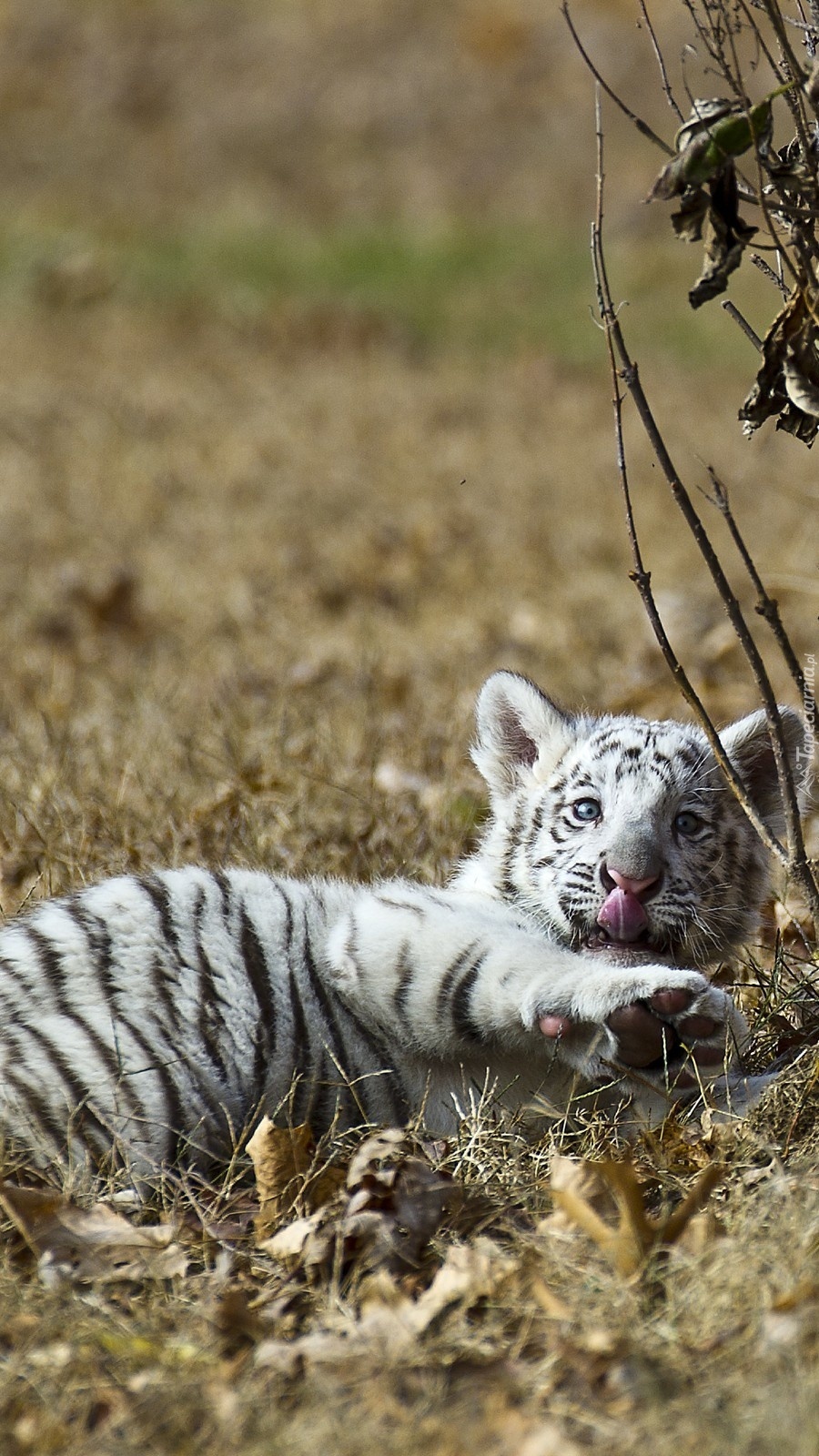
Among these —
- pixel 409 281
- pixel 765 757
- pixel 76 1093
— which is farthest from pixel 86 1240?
pixel 409 281

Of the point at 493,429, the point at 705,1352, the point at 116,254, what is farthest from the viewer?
the point at 116,254

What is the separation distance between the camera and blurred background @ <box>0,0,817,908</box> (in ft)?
16.5

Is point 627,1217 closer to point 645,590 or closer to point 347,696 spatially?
point 645,590

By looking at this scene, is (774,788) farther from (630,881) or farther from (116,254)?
(116,254)

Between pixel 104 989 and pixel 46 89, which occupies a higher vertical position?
pixel 46 89

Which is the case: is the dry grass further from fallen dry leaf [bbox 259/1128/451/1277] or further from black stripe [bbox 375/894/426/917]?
black stripe [bbox 375/894/426/917]

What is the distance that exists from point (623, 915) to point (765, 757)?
2.04 feet

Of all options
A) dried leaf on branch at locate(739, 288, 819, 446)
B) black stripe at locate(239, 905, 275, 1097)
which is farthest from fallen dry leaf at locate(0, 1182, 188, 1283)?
dried leaf on branch at locate(739, 288, 819, 446)

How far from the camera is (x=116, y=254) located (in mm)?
17938

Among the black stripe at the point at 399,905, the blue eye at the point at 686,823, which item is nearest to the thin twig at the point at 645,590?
the blue eye at the point at 686,823

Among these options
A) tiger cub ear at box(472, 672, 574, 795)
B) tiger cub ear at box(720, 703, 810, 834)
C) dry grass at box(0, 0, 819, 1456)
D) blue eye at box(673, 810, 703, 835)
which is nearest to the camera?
dry grass at box(0, 0, 819, 1456)

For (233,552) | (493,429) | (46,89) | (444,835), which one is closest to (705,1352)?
(444,835)

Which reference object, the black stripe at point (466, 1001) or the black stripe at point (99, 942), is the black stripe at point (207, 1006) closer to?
the black stripe at point (99, 942)

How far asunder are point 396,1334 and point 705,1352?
0.45 meters
